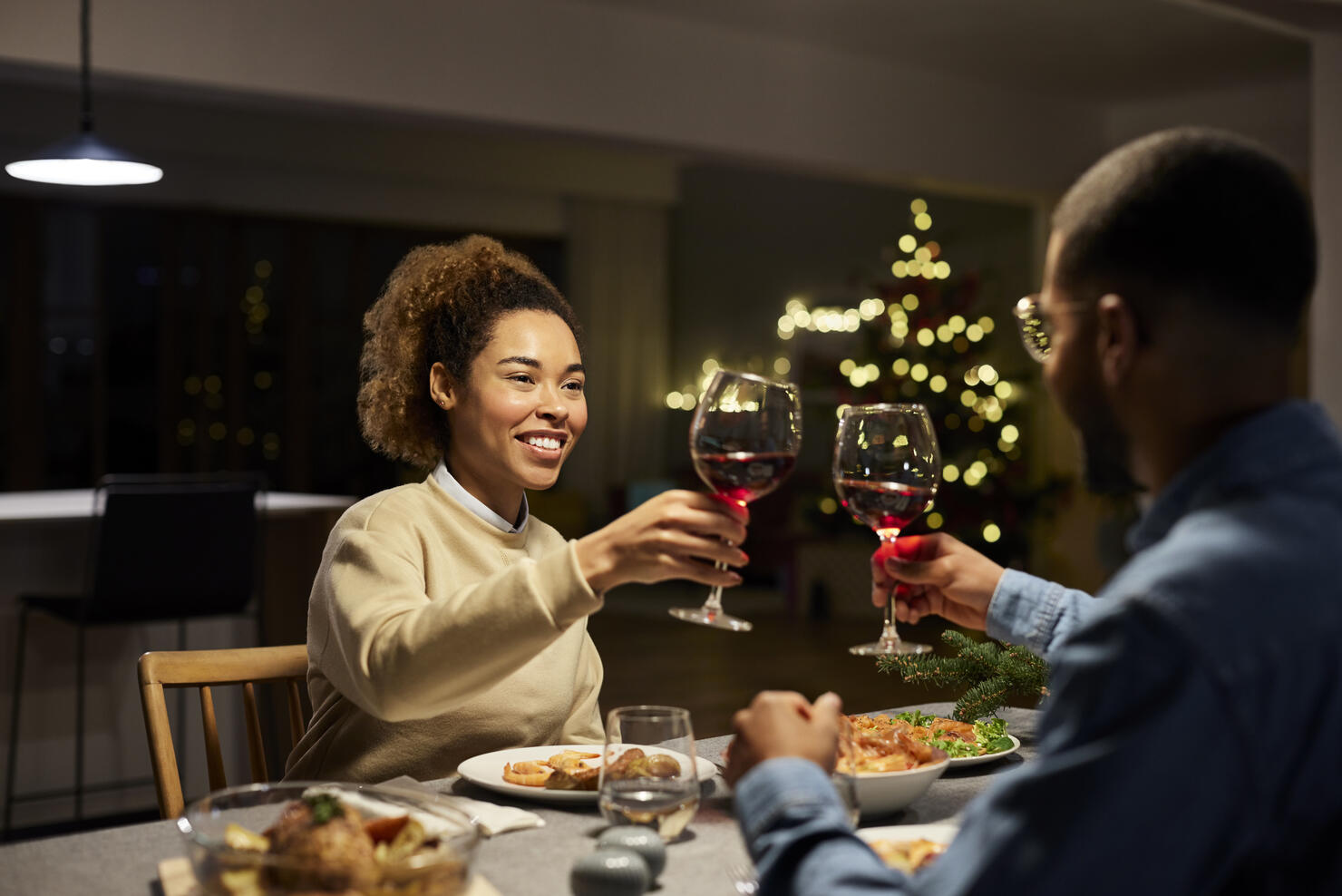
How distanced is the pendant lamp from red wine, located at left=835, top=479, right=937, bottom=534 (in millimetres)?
2966

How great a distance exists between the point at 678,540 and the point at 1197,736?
570 mm

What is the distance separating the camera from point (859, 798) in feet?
4.20

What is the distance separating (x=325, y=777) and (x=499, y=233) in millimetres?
9114

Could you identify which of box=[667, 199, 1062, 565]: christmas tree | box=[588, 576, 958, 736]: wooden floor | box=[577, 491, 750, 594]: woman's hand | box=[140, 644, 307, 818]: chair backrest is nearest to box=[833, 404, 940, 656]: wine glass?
box=[577, 491, 750, 594]: woman's hand

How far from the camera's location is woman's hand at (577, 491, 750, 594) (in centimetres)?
121

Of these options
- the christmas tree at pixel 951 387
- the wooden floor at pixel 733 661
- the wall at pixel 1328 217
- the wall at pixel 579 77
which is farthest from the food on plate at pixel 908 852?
the christmas tree at pixel 951 387

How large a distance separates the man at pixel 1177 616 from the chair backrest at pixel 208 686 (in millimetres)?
877

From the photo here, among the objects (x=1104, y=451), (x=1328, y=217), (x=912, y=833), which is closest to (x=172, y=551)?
(x=912, y=833)

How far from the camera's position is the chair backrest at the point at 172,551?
11.3 ft

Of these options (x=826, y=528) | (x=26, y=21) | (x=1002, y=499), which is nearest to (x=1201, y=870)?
(x=26, y=21)

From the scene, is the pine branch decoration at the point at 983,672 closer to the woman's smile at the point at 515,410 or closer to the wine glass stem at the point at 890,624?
the wine glass stem at the point at 890,624

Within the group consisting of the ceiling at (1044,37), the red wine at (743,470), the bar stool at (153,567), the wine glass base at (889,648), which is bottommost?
the bar stool at (153,567)

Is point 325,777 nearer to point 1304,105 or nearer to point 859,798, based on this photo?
point 859,798

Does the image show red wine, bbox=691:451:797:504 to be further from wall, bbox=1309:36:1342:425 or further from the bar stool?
wall, bbox=1309:36:1342:425
